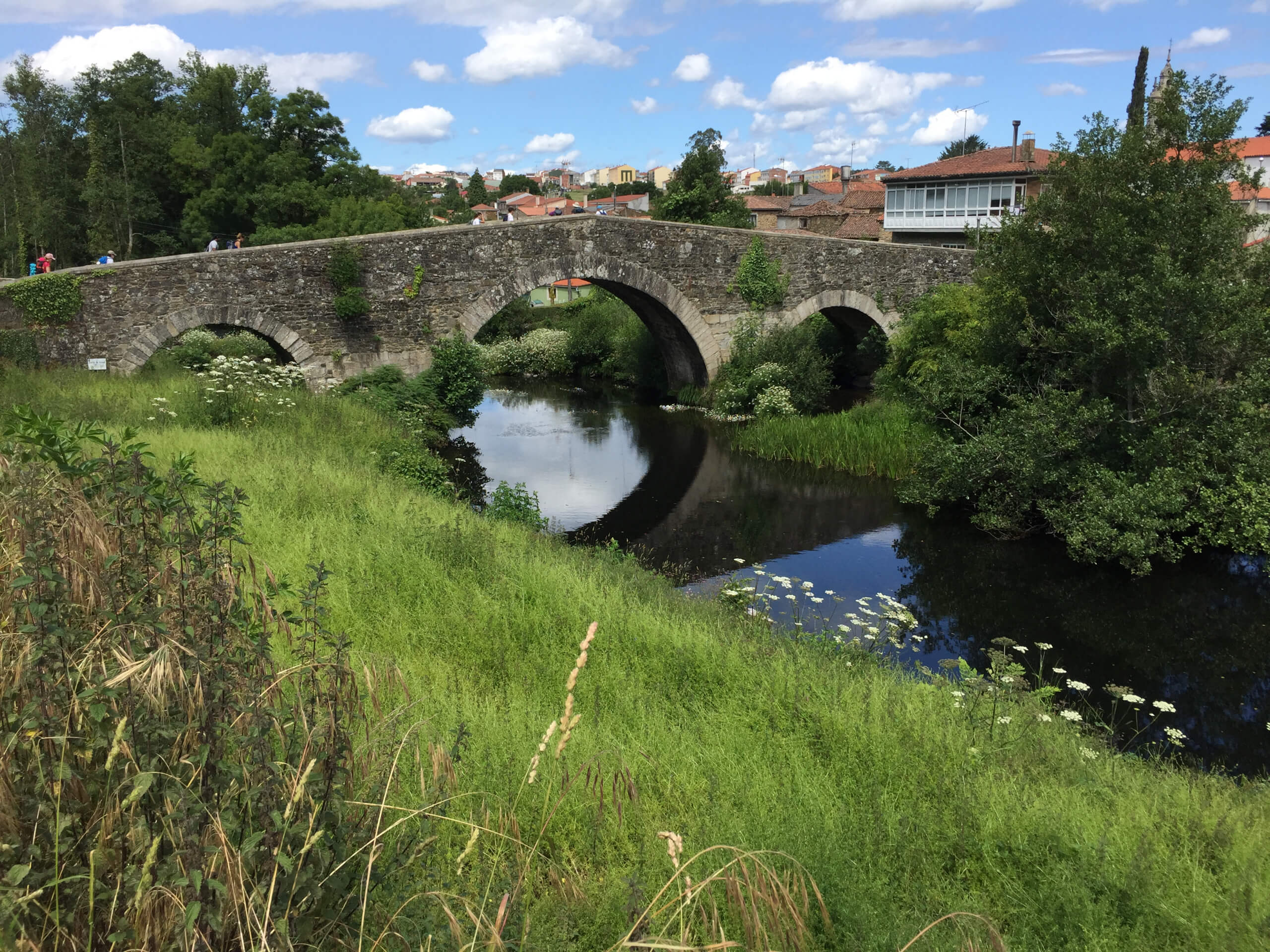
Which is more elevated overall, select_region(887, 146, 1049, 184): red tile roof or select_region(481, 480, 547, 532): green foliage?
select_region(887, 146, 1049, 184): red tile roof

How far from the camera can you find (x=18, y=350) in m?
12.1

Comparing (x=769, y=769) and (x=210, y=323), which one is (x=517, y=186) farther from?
(x=769, y=769)

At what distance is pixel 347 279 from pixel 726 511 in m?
7.22

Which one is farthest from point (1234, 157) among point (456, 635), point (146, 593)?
point (146, 593)

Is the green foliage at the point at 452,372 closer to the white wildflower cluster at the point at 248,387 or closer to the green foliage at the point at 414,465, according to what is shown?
the white wildflower cluster at the point at 248,387

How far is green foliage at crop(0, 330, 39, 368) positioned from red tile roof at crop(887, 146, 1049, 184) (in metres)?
30.4

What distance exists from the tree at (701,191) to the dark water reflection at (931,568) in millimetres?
15628

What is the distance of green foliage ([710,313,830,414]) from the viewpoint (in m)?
17.7

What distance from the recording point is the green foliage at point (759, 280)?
61.8 feet

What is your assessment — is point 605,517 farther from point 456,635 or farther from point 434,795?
point 434,795

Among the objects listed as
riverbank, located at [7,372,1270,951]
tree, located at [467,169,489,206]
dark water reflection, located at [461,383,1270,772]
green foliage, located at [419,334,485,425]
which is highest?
tree, located at [467,169,489,206]

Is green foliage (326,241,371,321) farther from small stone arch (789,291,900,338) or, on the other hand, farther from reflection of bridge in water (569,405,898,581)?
small stone arch (789,291,900,338)

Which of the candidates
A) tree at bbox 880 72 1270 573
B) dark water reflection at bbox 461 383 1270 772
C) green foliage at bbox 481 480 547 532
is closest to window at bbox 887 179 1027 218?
dark water reflection at bbox 461 383 1270 772

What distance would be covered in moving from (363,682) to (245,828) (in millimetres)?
1697
